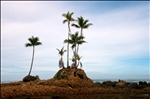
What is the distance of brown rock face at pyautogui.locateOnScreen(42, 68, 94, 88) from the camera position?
183ft

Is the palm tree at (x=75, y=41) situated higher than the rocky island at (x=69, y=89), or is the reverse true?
the palm tree at (x=75, y=41)

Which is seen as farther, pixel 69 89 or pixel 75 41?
pixel 75 41

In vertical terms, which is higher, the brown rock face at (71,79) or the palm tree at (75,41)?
the palm tree at (75,41)

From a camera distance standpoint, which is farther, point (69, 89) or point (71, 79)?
point (71, 79)

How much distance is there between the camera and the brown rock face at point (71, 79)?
55719 millimetres

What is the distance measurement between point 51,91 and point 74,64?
20241 millimetres

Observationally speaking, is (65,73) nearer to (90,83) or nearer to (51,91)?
(90,83)

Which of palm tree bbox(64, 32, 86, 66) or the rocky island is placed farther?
palm tree bbox(64, 32, 86, 66)

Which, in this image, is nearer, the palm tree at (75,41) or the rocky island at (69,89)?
the rocky island at (69,89)

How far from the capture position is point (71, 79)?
58.6m

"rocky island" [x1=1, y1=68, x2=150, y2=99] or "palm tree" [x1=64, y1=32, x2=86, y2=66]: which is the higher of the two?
"palm tree" [x1=64, y1=32, x2=86, y2=66]

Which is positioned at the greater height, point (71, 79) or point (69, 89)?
point (71, 79)

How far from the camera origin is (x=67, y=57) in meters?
67.8

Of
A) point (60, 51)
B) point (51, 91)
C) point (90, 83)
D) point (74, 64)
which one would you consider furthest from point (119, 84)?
point (51, 91)
